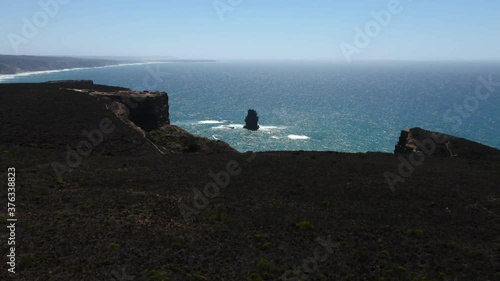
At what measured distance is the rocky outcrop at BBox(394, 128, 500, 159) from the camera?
6580cm

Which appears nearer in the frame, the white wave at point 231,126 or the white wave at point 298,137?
the white wave at point 298,137

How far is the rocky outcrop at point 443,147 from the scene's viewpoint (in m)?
65.8

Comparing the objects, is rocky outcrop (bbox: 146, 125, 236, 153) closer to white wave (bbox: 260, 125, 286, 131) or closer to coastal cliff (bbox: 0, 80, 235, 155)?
coastal cliff (bbox: 0, 80, 235, 155)

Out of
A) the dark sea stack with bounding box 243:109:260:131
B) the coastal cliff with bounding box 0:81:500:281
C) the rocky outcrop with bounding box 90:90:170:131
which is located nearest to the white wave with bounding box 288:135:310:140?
the dark sea stack with bounding box 243:109:260:131

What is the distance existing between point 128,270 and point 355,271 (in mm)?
13974

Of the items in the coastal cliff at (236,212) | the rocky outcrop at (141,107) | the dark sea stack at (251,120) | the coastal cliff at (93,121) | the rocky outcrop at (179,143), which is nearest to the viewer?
the coastal cliff at (236,212)

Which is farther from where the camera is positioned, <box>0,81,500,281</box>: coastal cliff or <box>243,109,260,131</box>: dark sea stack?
<box>243,109,260,131</box>: dark sea stack

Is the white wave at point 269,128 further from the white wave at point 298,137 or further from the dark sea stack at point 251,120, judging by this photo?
the white wave at point 298,137

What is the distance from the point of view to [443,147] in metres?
67.9

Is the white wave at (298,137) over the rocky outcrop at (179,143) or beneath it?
beneath

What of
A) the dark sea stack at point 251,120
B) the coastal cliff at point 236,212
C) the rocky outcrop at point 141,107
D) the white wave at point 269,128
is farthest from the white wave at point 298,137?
the coastal cliff at point 236,212

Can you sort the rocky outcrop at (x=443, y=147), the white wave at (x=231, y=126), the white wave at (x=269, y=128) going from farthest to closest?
the white wave at (x=269, y=128), the white wave at (x=231, y=126), the rocky outcrop at (x=443, y=147)

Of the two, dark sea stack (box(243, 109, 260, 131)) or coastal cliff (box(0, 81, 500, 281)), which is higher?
coastal cliff (box(0, 81, 500, 281))

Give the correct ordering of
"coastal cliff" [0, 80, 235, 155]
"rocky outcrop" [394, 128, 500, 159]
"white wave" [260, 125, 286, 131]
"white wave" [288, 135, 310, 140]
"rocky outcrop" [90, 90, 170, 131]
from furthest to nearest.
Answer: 1. "white wave" [260, 125, 286, 131]
2. "white wave" [288, 135, 310, 140]
3. "rocky outcrop" [90, 90, 170, 131]
4. "rocky outcrop" [394, 128, 500, 159]
5. "coastal cliff" [0, 80, 235, 155]
